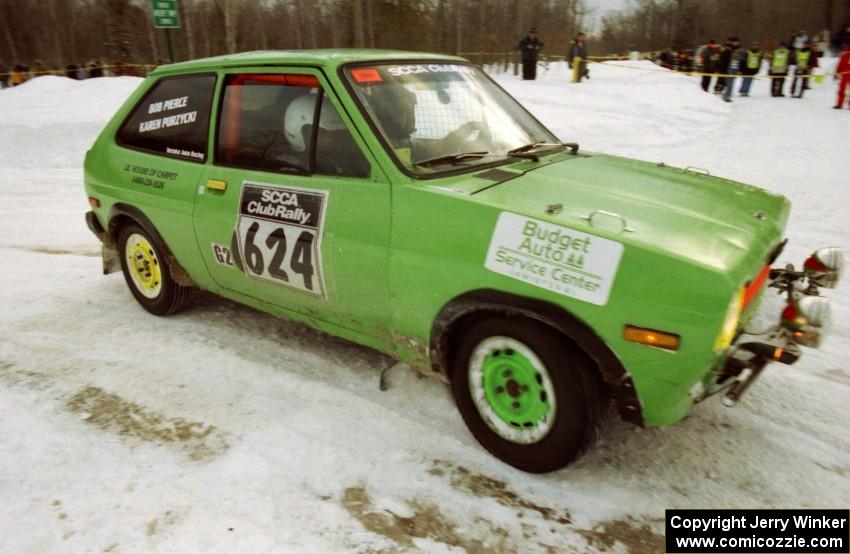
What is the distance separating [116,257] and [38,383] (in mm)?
1442

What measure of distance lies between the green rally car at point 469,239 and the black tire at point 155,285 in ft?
0.28

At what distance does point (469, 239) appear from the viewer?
2.54 meters

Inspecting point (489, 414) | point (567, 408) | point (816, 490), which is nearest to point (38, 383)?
point (489, 414)

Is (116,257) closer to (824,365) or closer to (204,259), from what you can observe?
(204,259)

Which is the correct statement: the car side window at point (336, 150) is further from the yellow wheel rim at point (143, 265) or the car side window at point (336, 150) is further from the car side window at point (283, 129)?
the yellow wheel rim at point (143, 265)

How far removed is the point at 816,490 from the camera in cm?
252

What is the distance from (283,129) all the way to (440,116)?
89cm

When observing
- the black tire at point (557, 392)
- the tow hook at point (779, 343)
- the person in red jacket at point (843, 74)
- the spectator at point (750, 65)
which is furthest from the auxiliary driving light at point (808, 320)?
the spectator at point (750, 65)

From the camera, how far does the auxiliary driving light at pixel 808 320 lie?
2.37 metres

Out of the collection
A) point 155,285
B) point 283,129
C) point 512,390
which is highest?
point 283,129

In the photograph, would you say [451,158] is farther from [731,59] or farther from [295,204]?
[731,59]

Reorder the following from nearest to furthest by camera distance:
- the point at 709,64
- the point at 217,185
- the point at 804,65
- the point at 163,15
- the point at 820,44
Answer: the point at 217,185
the point at 163,15
the point at 804,65
the point at 709,64
the point at 820,44

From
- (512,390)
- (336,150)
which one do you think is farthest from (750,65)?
(512,390)

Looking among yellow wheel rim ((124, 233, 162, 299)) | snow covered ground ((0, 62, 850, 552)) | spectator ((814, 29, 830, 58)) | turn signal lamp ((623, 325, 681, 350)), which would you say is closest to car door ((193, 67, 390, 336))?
snow covered ground ((0, 62, 850, 552))
